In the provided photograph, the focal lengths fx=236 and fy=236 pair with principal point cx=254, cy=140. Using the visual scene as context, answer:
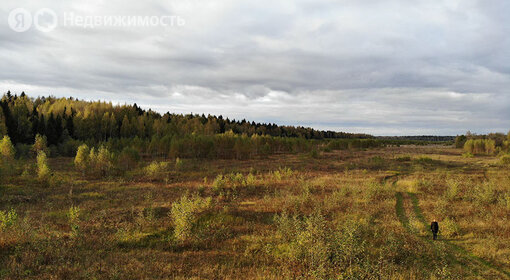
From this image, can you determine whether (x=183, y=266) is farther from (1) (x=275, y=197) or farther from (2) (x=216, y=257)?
(1) (x=275, y=197)

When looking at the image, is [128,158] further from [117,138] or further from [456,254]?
[456,254]

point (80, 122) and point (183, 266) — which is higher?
point (80, 122)

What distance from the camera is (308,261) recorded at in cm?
1072

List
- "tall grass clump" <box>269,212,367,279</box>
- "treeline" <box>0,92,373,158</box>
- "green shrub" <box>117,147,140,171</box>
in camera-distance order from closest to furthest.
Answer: "tall grass clump" <box>269,212,367,279</box>, "green shrub" <box>117,147,140,171</box>, "treeline" <box>0,92,373,158</box>

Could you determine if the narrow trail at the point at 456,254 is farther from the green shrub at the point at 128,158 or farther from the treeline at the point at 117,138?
the treeline at the point at 117,138

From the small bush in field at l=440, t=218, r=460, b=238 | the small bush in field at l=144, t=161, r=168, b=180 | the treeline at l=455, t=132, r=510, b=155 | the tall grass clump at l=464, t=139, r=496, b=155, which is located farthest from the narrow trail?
the tall grass clump at l=464, t=139, r=496, b=155

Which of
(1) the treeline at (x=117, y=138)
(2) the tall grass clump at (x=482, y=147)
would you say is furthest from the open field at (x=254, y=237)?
(2) the tall grass clump at (x=482, y=147)

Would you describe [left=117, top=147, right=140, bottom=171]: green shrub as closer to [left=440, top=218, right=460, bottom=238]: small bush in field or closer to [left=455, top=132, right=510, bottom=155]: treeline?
[left=440, top=218, right=460, bottom=238]: small bush in field

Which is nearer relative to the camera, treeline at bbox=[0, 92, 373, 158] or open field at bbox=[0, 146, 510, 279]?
open field at bbox=[0, 146, 510, 279]

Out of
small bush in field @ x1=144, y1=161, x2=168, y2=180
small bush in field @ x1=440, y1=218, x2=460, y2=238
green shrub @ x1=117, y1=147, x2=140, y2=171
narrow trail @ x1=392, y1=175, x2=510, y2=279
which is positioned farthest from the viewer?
green shrub @ x1=117, y1=147, x2=140, y2=171

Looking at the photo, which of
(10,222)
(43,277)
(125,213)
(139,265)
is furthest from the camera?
(125,213)

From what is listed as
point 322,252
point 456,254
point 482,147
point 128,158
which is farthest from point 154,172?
point 482,147

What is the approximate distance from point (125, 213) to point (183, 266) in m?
10.3

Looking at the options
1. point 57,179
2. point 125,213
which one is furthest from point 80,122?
point 125,213
